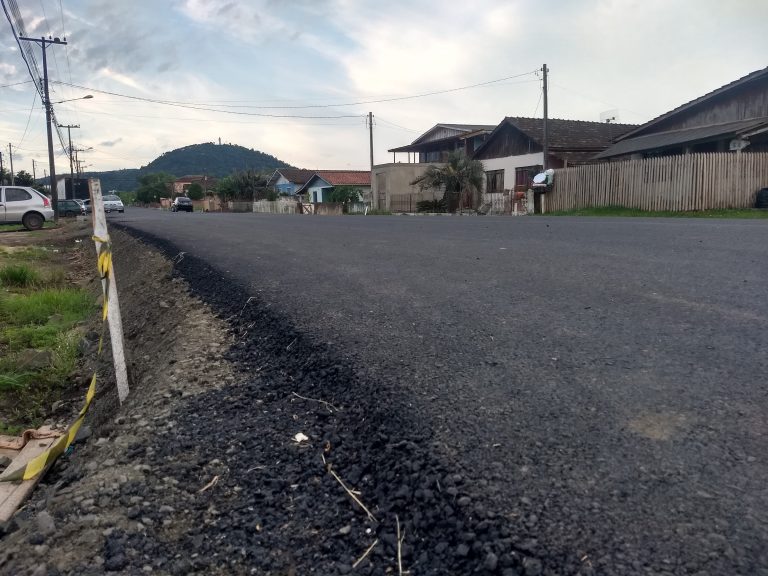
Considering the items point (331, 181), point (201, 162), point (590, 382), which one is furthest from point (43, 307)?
point (201, 162)

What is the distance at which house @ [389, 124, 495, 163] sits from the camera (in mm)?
46406

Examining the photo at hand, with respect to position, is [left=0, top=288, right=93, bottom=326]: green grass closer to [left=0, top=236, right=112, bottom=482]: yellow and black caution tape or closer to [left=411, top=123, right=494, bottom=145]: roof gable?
[left=0, top=236, right=112, bottom=482]: yellow and black caution tape

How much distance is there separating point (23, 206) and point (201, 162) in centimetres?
15474

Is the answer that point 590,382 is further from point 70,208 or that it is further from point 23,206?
point 70,208

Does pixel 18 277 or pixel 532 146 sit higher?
pixel 532 146

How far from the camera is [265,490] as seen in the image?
2.37m

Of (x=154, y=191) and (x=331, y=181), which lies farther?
(x=154, y=191)

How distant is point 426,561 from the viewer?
1.84 meters

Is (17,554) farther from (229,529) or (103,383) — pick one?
(103,383)

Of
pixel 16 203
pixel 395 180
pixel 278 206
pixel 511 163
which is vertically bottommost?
pixel 16 203

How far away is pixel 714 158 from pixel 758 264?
15.5 m

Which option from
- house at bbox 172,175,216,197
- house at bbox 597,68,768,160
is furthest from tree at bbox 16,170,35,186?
house at bbox 597,68,768,160

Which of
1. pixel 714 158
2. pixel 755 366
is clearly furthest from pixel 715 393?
pixel 714 158

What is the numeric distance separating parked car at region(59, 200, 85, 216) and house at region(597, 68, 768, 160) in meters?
34.6
